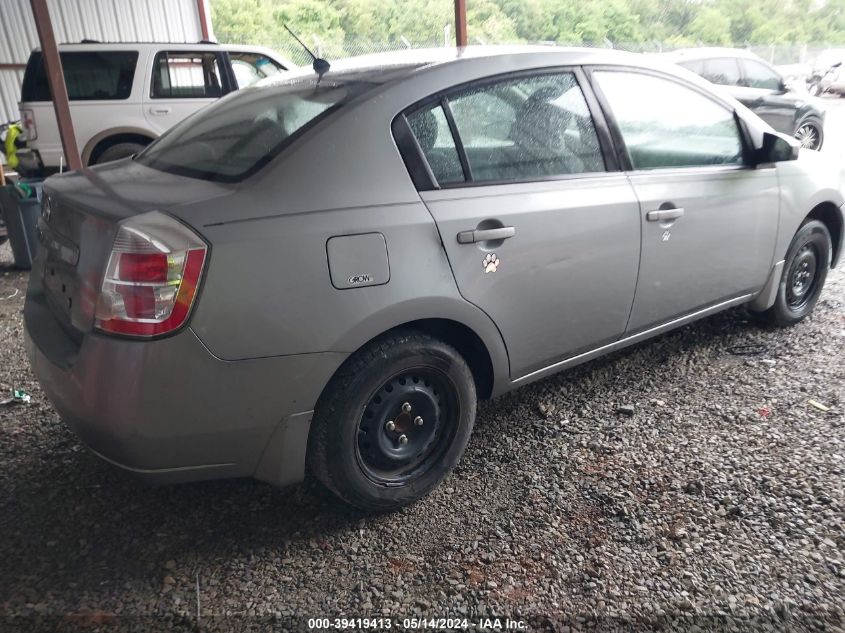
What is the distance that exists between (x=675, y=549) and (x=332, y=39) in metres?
19.3

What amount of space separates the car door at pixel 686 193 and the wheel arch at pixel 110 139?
20.7ft

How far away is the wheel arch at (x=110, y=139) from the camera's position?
7.62 m

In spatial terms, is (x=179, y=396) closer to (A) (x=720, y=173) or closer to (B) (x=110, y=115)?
(A) (x=720, y=173)

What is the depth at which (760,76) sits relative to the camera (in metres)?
10.4

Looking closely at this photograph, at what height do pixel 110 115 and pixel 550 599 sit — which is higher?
pixel 110 115

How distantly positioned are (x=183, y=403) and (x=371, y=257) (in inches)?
28.6

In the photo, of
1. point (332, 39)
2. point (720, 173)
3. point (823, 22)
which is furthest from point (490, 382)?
point (823, 22)

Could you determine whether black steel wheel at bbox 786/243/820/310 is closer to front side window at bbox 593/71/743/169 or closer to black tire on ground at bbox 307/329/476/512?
front side window at bbox 593/71/743/169

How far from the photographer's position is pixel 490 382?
8.62 ft

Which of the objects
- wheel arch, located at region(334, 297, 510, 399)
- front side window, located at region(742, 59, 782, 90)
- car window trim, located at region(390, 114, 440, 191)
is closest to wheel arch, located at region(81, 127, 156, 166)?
car window trim, located at region(390, 114, 440, 191)

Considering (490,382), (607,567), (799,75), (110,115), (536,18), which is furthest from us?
(799,75)

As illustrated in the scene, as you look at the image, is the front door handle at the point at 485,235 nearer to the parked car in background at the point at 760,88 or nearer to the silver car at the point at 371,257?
the silver car at the point at 371,257

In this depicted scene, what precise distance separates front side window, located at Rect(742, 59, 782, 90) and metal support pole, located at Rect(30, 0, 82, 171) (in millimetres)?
9536

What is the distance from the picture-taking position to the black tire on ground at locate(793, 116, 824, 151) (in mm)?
10195
